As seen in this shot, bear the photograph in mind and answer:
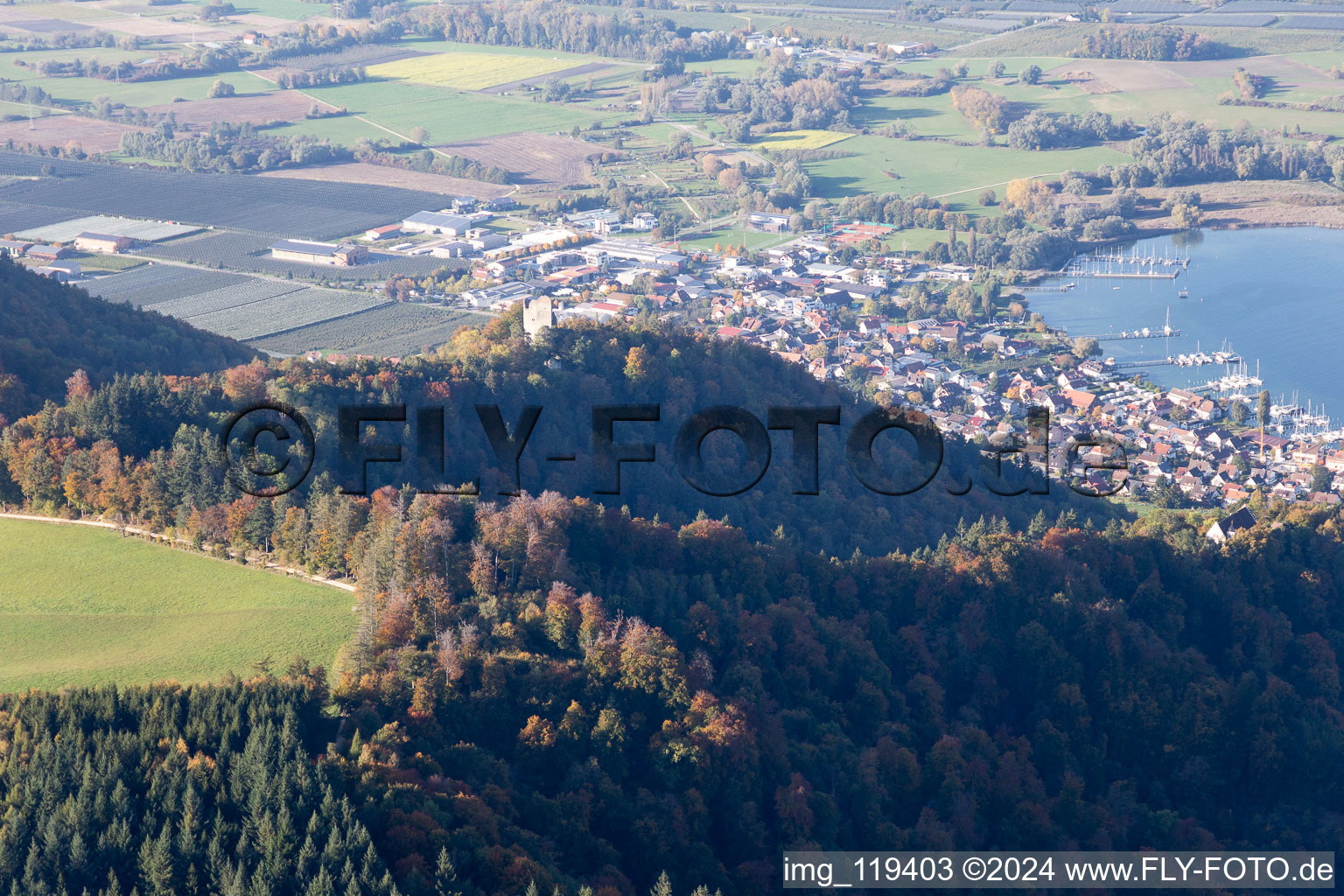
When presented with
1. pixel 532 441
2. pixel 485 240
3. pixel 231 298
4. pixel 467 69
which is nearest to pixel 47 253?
pixel 231 298

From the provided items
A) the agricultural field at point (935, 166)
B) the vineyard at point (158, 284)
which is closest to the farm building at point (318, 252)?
the vineyard at point (158, 284)

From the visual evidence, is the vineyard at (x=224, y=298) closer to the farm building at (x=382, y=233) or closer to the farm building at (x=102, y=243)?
the farm building at (x=382, y=233)

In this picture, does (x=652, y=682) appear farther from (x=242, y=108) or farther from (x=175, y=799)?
(x=242, y=108)

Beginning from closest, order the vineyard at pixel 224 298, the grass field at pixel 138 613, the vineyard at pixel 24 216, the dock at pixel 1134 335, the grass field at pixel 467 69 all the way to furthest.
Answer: the grass field at pixel 138 613 → the dock at pixel 1134 335 → the vineyard at pixel 224 298 → the vineyard at pixel 24 216 → the grass field at pixel 467 69

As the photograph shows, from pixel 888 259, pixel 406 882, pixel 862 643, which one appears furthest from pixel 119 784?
pixel 888 259

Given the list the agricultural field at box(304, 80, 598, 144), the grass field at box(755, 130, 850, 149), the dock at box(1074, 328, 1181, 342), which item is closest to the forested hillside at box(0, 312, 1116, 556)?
the dock at box(1074, 328, 1181, 342)

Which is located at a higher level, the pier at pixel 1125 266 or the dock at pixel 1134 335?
the pier at pixel 1125 266
